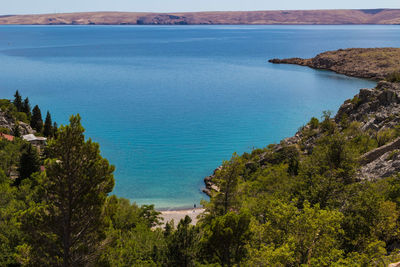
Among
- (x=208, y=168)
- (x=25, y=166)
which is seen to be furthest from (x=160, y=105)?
(x=25, y=166)

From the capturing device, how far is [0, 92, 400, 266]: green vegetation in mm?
17016

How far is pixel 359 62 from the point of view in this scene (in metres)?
144

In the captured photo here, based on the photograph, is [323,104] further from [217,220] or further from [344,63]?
[217,220]

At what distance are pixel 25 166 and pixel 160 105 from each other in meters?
50.9

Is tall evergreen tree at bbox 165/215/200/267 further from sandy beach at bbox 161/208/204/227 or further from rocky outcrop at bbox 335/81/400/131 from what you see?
rocky outcrop at bbox 335/81/400/131

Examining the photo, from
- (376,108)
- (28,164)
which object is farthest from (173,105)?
(28,164)

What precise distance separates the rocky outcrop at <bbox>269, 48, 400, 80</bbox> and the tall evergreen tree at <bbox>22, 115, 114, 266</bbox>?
125 m

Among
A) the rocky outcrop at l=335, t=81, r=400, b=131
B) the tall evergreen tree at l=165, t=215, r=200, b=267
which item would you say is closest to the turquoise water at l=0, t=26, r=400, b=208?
the rocky outcrop at l=335, t=81, r=400, b=131

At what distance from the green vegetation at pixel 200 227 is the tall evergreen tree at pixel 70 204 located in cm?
5

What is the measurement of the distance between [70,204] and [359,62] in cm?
14773

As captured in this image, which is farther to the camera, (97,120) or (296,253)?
(97,120)

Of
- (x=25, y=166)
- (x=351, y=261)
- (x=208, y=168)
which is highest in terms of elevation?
(x=351, y=261)

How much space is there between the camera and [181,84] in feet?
375

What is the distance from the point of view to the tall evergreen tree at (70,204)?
16.7 metres
